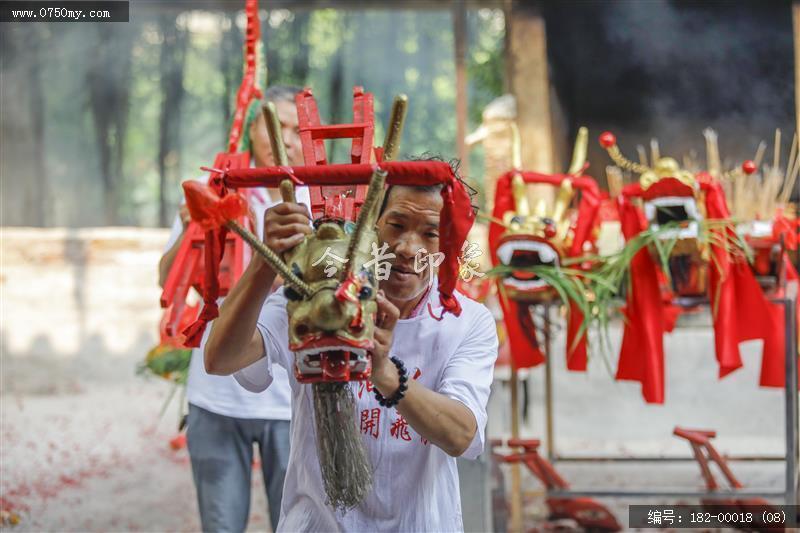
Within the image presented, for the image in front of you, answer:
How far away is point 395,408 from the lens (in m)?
1.66

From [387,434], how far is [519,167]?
8.13ft

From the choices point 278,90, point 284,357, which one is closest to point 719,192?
point 278,90

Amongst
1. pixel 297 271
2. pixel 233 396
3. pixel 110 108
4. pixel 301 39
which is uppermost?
pixel 301 39

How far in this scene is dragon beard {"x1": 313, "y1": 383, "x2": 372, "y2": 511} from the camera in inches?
59.0

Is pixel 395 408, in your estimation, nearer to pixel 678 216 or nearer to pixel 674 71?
pixel 678 216

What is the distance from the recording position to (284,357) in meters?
1.77

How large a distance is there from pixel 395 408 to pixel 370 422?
79 millimetres

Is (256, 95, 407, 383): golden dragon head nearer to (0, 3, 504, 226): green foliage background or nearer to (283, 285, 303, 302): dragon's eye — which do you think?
(283, 285, 303, 302): dragon's eye

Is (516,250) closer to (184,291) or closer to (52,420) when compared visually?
(184,291)

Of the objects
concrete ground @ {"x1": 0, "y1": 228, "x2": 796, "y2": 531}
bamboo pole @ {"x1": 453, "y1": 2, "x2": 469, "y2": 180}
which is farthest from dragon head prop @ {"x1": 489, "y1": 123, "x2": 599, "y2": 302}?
bamboo pole @ {"x1": 453, "y1": 2, "x2": 469, "y2": 180}

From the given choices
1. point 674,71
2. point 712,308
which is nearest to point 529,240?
point 712,308

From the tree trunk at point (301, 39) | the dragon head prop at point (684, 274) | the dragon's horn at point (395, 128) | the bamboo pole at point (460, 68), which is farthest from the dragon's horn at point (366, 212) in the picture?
the tree trunk at point (301, 39)

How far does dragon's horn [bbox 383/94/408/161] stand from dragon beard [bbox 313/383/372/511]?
405mm

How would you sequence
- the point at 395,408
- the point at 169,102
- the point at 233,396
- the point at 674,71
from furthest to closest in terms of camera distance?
1. the point at 169,102
2. the point at 674,71
3. the point at 233,396
4. the point at 395,408
